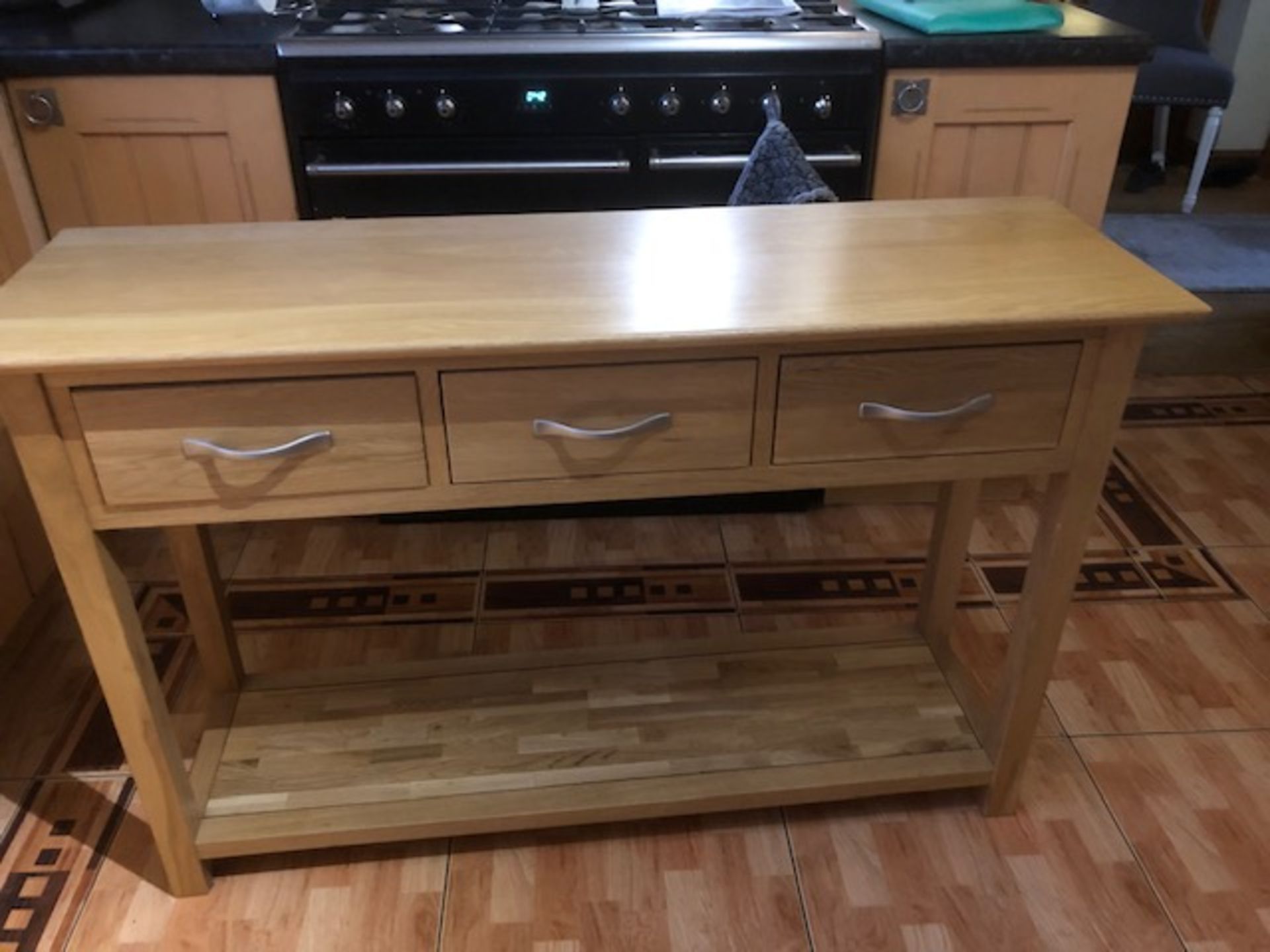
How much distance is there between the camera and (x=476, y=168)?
6.46ft

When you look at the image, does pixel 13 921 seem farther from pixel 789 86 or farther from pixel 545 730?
pixel 789 86

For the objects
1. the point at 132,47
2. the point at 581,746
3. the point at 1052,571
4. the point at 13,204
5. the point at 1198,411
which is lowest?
the point at 1198,411

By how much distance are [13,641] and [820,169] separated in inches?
69.3

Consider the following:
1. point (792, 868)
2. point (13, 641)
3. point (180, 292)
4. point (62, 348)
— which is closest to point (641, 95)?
point (180, 292)

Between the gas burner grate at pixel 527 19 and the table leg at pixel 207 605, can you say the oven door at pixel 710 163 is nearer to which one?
the gas burner grate at pixel 527 19

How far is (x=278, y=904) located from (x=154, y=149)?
1.39 meters

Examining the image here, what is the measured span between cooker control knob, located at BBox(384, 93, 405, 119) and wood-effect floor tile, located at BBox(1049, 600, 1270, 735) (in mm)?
1597

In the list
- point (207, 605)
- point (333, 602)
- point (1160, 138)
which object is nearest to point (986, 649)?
point (333, 602)

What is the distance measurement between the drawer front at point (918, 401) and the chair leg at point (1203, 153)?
2.89 m

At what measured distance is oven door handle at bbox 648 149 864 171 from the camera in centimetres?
200

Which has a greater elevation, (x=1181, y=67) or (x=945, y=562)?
(x=1181, y=67)

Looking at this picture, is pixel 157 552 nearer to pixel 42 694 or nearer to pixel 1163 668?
pixel 42 694

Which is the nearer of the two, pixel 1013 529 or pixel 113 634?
pixel 113 634

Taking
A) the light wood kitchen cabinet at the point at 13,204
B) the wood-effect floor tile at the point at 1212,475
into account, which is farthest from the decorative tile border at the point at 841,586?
the light wood kitchen cabinet at the point at 13,204
